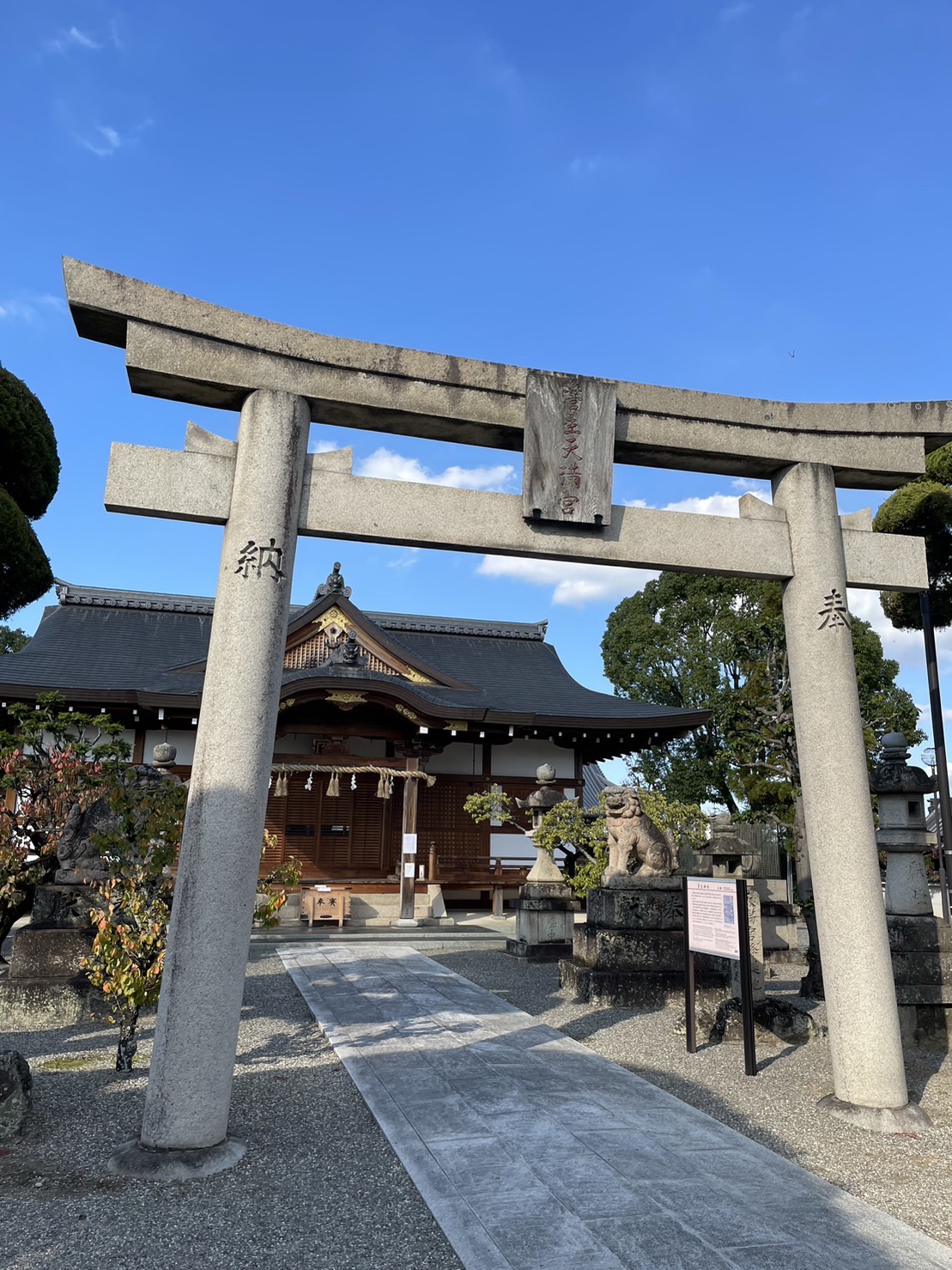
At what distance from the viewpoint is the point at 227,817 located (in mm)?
4168

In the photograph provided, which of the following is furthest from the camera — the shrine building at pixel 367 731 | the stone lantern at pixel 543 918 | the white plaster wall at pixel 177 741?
the white plaster wall at pixel 177 741

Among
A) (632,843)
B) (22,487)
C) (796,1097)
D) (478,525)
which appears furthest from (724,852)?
(22,487)

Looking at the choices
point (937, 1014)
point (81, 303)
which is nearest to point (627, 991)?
point (937, 1014)

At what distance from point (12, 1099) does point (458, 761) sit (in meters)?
14.1

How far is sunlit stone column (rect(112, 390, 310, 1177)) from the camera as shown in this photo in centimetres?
394

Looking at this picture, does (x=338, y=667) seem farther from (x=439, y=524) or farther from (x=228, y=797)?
(x=228, y=797)

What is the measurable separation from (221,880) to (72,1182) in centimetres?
140

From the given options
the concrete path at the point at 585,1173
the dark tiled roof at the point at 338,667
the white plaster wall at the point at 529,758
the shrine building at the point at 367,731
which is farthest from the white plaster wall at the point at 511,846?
the concrete path at the point at 585,1173

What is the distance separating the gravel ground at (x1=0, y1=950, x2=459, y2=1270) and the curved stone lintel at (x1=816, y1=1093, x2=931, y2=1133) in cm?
262

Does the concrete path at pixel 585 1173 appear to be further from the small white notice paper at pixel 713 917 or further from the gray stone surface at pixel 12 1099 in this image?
the gray stone surface at pixel 12 1099

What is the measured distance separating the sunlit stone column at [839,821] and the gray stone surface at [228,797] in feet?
10.8

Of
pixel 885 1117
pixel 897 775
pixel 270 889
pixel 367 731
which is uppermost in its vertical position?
pixel 367 731

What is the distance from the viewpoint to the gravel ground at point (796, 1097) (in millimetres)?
3840

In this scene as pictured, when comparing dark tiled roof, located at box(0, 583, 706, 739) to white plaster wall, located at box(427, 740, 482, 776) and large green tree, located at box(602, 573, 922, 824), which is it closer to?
white plaster wall, located at box(427, 740, 482, 776)
